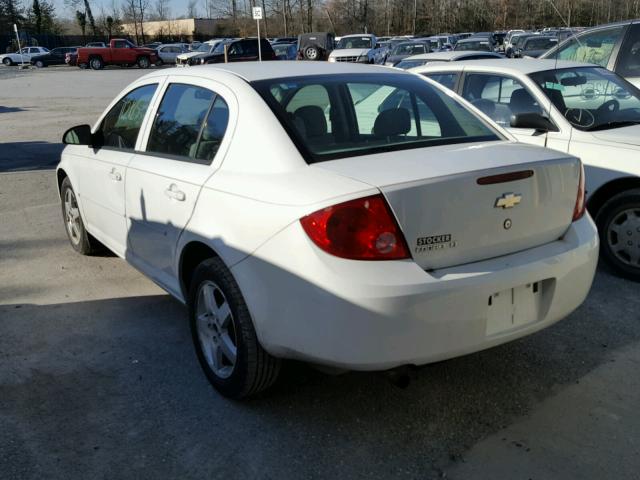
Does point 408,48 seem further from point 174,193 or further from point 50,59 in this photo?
point 50,59

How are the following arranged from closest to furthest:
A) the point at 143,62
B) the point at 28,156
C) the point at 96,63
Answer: the point at 28,156
the point at 96,63
the point at 143,62

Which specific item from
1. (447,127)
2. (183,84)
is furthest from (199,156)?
(447,127)

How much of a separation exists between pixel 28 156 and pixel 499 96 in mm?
8356

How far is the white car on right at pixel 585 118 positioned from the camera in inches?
189

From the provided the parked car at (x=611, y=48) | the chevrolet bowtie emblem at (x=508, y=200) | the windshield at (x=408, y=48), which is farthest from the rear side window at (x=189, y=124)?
the windshield at (x=408, y=48)

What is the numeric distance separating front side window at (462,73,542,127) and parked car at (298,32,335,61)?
26.6 meters

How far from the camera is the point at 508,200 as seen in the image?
2.77 m

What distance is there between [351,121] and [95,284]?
2.55 m

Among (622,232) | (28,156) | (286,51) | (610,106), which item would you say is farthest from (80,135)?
(286,51)

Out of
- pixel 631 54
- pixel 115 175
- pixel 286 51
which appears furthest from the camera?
pixel 286 51

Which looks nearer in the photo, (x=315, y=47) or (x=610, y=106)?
(x=610, y=106)

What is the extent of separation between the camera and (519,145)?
10.6 ft

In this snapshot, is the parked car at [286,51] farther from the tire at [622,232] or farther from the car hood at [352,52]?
the tire at [622,232]

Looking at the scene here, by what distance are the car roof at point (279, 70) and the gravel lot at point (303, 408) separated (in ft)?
5.25
